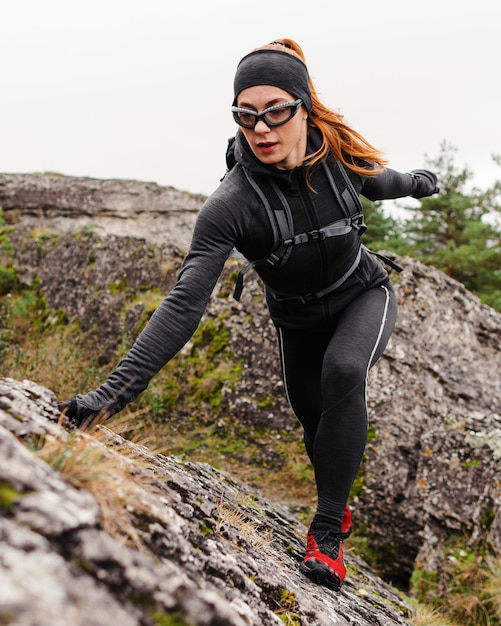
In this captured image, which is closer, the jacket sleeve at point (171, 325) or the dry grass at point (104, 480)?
the dry grass at point (104, 480)

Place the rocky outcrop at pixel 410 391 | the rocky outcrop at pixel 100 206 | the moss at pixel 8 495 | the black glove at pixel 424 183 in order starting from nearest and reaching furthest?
1. the moss at pixel 8 495
2. the black glove at pixel 424 183
3. the rocky outcrop at pixel 410 391
4. the rocky outcrop at pixel 100 206

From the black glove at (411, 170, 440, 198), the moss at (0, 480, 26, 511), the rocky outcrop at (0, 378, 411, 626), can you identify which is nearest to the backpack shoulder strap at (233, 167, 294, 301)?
the rocky outcrop at (0, 378, 411, 626)

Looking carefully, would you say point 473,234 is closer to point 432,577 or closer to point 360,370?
point 432,577

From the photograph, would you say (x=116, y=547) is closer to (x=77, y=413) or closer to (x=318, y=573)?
(x=77, y=413)

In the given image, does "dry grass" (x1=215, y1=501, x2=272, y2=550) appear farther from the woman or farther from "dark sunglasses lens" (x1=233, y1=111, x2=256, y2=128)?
"dark sunglasses lens" (x1=233, y1=111, x2=256, y2=128)

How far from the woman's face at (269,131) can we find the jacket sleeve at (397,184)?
0.57m

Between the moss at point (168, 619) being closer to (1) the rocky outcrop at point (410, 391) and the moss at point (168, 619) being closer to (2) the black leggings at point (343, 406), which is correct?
(2) the black leggings at point (343, 406)

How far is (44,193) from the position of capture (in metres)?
11.9

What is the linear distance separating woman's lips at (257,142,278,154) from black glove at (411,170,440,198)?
1294 mm

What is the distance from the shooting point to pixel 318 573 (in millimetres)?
2873

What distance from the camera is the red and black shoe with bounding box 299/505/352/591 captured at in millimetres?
2879

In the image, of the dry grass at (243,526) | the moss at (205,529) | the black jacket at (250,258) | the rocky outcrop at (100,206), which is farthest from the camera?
the rocky outcrop at (100,206)

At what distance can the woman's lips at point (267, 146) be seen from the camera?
2873mm

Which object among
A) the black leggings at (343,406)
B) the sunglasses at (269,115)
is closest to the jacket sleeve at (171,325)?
the sunglasses at (269,115)
